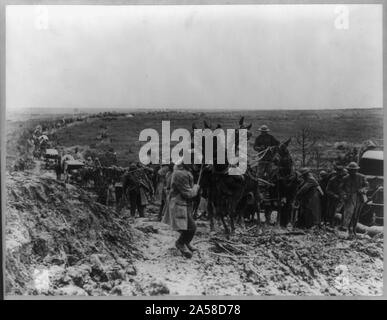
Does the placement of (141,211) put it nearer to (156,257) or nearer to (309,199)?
(156,257)

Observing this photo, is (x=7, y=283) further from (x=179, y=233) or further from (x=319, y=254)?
(x=319, y=254)

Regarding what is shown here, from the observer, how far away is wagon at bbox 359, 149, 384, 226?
19.5 feet

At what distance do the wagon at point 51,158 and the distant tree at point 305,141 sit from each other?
2.68 meters

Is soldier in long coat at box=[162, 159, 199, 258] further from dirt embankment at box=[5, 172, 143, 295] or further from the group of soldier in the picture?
the group of soldier

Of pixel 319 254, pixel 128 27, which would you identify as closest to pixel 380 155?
pixel 319 254

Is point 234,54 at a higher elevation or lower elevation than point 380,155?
higher

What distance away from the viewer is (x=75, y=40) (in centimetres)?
595

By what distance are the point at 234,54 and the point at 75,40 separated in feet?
5.76

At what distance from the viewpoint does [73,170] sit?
602cm

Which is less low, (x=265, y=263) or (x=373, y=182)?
(x=373, y=182)

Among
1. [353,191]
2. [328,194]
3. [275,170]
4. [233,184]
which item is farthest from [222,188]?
[353,191]

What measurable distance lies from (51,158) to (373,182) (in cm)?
357

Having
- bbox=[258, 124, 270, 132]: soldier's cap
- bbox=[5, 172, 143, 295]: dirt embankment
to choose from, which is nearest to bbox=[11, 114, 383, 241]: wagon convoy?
bbox=[258, 124, 270, 132]: soldier's cap
